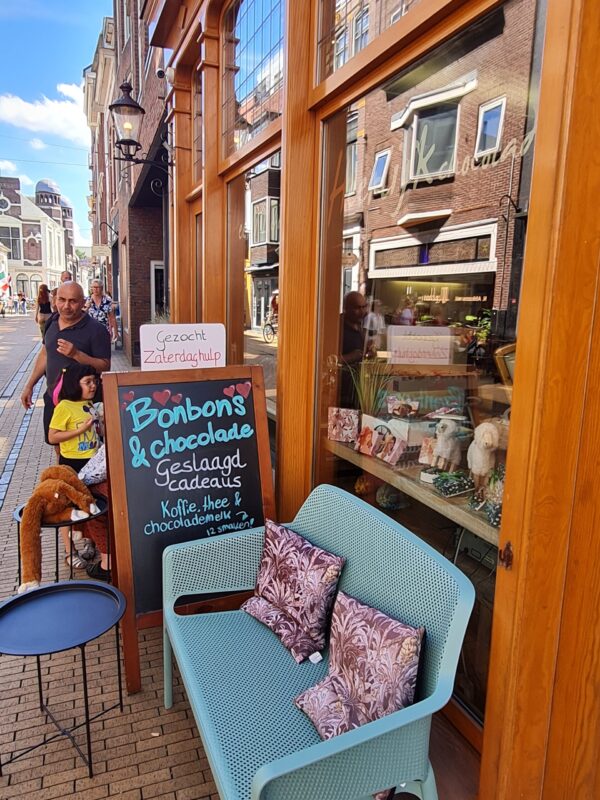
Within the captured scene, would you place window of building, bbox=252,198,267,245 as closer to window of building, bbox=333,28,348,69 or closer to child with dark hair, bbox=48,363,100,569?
window of building, bbox=333,28,348,69

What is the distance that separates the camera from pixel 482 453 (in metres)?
2.08

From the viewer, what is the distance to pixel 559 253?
4.41 feet

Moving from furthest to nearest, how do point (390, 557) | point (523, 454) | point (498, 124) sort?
point (498, 124) → point (390, 557) → point (523, 454)

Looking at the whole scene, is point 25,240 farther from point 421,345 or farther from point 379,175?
point 421,345

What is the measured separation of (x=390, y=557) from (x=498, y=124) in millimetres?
2010

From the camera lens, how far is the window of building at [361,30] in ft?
8.13

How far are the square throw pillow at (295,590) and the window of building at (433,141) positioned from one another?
198cm

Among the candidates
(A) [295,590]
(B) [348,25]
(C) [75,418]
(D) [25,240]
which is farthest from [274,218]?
(D) [25,240]

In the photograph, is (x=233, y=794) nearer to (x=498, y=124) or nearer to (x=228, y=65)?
(x=498, y=124)

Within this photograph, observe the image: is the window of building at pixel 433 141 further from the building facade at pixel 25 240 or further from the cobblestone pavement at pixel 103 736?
the building facade at pixel 25 240

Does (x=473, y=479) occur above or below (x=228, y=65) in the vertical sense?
below

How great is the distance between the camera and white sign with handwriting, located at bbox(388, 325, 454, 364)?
276 centimetres

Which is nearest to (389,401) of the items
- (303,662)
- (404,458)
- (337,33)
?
(404,458)

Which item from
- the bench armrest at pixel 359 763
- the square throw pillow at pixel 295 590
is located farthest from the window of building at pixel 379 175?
the bench armrest at pixel 359 763
